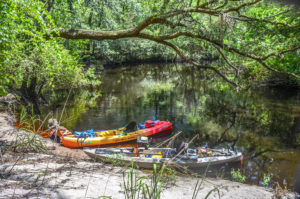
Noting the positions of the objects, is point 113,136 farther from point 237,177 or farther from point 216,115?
point 216,115

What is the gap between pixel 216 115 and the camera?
1288 centimetres

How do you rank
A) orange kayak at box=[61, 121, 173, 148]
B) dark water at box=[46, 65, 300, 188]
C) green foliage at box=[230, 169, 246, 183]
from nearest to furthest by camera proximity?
green foliage at box=[230, 169, 246, 183] → dark water at box=[46, 65, 300, 188] → orange kayak at box=[61, 121, 173, 148]

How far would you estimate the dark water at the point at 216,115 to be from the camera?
7.76m

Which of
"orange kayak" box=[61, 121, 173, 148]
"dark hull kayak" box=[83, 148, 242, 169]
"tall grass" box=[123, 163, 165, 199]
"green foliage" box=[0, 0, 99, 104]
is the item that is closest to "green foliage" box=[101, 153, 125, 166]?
"dark hull kayak" box=[83, 148, 242, 169]

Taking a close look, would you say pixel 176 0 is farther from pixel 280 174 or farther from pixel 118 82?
pixel 118 82

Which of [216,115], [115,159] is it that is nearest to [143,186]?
[115,159]

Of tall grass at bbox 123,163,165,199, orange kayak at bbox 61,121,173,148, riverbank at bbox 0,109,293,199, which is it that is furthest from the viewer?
orange kayak at bbox 61,121,173,148

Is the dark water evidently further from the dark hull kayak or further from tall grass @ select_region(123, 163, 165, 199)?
tall grass @ select_region(123, 163, 165, 199)

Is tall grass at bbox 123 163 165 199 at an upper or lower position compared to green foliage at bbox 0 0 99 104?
lower

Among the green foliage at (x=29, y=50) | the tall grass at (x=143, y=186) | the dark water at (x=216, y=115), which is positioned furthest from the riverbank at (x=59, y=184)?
the dark water at (x=216, y=115)

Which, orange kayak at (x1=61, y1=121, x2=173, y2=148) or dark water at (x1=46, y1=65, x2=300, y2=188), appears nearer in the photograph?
dark water at (x1=46, y1=65, x2=300, y2=188)

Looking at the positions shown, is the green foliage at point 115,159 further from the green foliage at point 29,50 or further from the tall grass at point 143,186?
the tall grass at point 143,186

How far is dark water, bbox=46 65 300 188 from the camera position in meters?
7.76

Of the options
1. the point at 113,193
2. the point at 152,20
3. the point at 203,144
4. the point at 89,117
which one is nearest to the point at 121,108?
the point at 89,117
